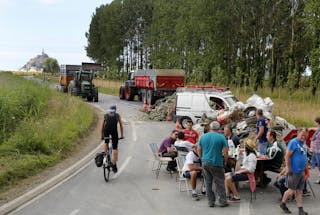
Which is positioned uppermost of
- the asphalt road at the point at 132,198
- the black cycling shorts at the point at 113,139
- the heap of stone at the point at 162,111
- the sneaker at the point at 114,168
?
the black cycling shorts at the point at 113,139

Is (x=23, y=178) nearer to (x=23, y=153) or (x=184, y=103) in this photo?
(x=23, y=153)

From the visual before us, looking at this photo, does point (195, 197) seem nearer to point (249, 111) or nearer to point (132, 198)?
point (132, 198)

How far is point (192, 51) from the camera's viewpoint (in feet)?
183

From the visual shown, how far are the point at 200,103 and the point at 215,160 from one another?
45.5 ft

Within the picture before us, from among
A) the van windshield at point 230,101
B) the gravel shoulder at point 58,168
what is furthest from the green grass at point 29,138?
the van windshield at point 230,101

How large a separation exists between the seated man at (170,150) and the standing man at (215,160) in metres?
2.88

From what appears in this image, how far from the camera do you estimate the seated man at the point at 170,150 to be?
42.7 feet

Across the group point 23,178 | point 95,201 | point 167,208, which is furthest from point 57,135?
point 167,208

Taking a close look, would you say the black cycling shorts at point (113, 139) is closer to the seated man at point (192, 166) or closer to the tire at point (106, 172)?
the tire at point (106, 172)

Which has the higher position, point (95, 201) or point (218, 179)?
point (218, 179)

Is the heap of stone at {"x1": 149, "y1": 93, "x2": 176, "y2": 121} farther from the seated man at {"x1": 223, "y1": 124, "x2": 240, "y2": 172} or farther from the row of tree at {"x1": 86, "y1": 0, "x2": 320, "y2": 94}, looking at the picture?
the seated man at {"x1": 223, "y1": 124, "x2": 240, "y2": 172}

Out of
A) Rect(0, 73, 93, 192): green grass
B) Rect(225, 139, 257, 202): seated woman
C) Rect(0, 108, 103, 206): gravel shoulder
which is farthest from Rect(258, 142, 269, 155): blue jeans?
Rect(0, 73, 93, 192): green grass

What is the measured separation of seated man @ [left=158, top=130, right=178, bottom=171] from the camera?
42.7 ft

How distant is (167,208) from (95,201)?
1.69 m
